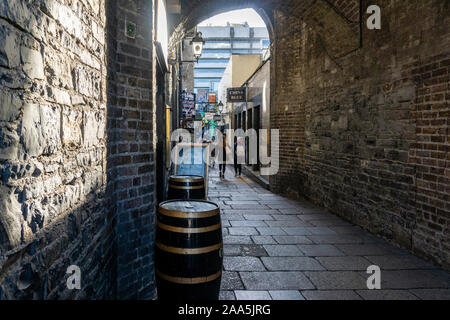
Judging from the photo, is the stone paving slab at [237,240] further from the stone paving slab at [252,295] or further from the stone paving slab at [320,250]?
the stone paving slab at [252,295]

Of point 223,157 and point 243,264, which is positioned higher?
point 223,157

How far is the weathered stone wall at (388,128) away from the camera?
362cm

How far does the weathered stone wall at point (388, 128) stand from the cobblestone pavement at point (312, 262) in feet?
1.15

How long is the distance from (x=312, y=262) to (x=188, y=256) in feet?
6.96

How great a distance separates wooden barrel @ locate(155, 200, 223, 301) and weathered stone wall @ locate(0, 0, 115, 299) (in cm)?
44

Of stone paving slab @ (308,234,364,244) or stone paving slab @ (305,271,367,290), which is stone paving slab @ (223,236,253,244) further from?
stone paving slab @ (305,271,367,290)

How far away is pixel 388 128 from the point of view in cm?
448

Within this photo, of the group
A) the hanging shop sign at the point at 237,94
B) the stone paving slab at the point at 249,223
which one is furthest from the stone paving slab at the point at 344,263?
the hanging shop sign at the point at 237,94

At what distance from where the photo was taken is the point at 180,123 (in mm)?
13062

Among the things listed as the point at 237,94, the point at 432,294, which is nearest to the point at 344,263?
the point at 432,294

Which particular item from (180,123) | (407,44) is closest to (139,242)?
(407,44)

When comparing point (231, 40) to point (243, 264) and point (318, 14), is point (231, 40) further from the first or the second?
point (243, 264)

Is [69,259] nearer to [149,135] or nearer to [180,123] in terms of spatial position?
[149,135]

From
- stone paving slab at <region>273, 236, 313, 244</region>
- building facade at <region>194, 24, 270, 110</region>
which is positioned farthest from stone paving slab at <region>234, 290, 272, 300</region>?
building facade at <region>194, 24, 270, 110</region>
